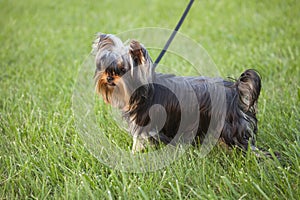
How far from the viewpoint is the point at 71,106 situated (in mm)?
4117

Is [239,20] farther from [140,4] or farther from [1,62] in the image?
[1,62]

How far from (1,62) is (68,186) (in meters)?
3.49

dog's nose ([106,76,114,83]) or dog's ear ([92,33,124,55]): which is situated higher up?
dog's ear ([92,33,124,55])

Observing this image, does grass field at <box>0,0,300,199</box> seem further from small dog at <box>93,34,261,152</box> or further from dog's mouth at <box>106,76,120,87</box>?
dog's mouth at <box>106,76,120,87</box>

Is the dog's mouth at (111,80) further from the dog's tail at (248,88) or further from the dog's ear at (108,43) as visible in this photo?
the dog's tail at (248,88)

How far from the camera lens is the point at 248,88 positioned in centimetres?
277

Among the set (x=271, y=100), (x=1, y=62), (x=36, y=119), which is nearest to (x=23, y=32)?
(x=1, y=62)

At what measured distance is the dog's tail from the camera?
8.96ft

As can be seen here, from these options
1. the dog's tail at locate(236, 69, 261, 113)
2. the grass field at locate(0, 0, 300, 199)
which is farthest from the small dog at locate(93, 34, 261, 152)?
the grass field at locate(0, 0, 300, 199)

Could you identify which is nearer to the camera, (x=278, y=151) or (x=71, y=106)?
(x=278, y=151)

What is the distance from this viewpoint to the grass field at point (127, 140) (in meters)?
2.59

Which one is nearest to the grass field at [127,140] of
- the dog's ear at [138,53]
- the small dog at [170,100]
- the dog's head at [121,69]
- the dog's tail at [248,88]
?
the small dog at [170,100]

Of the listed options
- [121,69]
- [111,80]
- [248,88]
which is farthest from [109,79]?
[248,88]

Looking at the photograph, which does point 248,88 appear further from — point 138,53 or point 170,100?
point 138,53
